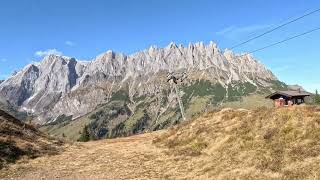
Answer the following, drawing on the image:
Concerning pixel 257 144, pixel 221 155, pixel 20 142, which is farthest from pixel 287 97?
pixel 20 142

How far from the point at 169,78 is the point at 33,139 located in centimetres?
3364

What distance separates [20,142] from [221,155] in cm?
2699

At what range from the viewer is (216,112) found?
59188mm

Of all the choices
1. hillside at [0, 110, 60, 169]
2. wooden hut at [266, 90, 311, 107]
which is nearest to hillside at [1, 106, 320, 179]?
hillside at [0, 110, 60, 169]

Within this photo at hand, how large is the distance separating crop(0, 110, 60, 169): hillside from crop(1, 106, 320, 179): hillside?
214 centimetres

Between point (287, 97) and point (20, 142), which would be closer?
point (20, 142)

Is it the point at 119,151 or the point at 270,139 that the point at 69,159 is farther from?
the point at 270,139

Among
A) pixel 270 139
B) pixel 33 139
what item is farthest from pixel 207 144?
pixel 33 139

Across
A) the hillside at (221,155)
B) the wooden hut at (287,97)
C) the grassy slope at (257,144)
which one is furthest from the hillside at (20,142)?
the wooden hut at (287,97)

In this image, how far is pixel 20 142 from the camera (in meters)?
51.1

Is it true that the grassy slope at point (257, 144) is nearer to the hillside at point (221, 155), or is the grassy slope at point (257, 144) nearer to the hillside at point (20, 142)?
the hillside at point (221, 155)

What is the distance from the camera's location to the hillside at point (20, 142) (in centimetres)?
4572

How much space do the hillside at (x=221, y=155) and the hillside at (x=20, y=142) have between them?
2136mm

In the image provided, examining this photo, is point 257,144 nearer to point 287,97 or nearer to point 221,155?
point 221,155
